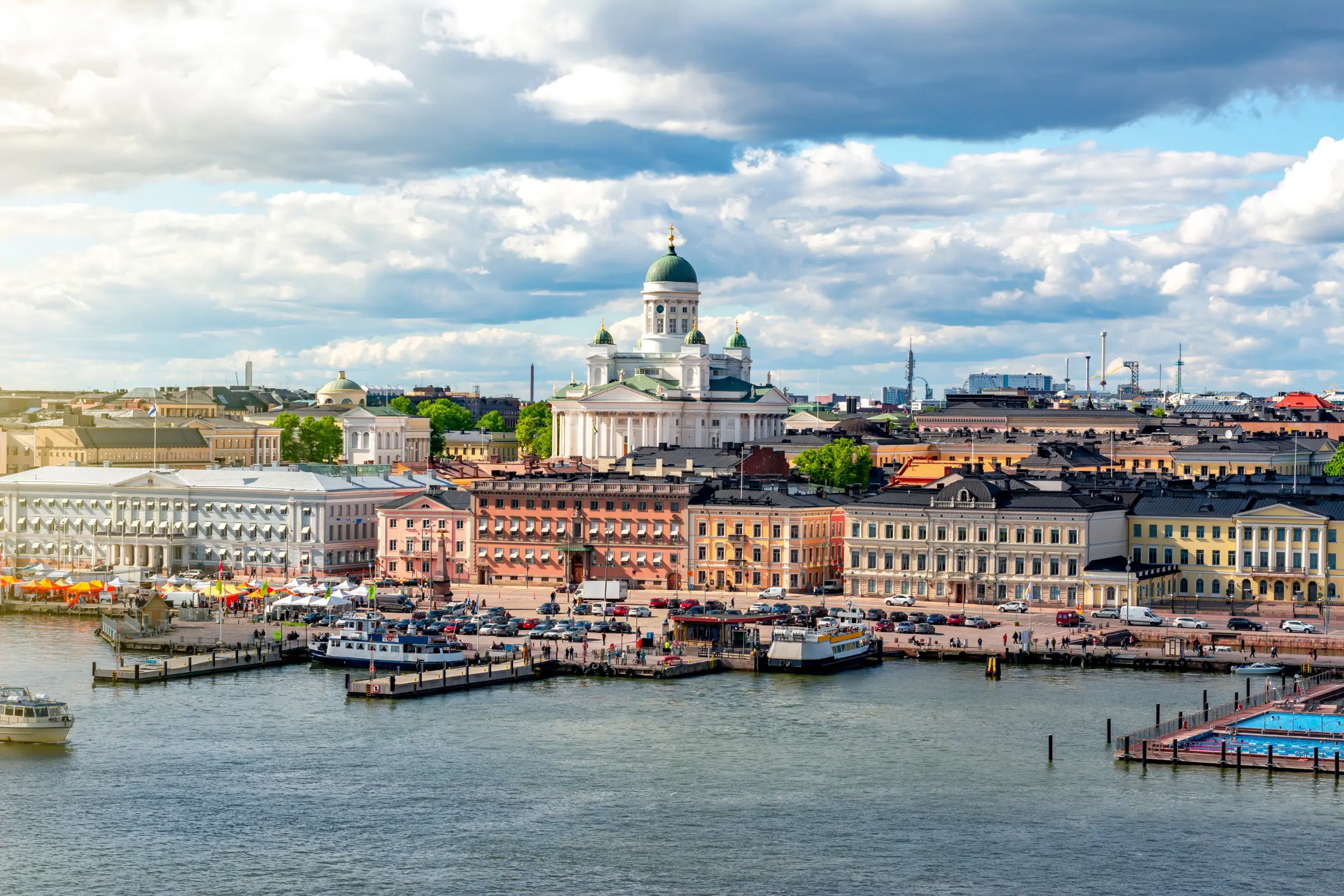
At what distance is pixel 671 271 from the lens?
589 ft

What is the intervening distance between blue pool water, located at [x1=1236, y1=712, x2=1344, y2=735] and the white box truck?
120 ft

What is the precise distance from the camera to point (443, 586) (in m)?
98.9

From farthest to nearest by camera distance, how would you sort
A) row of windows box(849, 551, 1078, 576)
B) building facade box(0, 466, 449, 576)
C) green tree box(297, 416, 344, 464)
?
green tree box(297, 416, 344, 464)
building facade box(0, 466, 449, 576)
row of windows box(849, 551, 1078, 576)

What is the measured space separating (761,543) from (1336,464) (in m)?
58.4

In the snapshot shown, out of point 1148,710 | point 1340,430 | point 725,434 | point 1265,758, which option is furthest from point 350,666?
point 1340,430

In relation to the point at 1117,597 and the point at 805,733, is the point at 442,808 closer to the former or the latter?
the point at 805,733

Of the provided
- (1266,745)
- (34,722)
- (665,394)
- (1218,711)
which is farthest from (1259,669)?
(665,394)

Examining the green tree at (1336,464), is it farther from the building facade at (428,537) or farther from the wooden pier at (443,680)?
the wooden pier at (443,680)

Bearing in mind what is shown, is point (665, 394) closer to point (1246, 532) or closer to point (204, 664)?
point (1246, 532)

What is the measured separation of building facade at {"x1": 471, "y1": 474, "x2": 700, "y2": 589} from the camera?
101750mm

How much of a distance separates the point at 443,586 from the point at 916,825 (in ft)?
164

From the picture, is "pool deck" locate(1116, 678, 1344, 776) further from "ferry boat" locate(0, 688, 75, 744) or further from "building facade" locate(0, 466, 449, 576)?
"building facade" locate(0, 466, 449, 576)

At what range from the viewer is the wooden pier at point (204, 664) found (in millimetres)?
74375

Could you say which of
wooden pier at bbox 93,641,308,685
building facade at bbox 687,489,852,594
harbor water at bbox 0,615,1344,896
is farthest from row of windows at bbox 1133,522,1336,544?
wooden pier at bbox 93,641,308,685
